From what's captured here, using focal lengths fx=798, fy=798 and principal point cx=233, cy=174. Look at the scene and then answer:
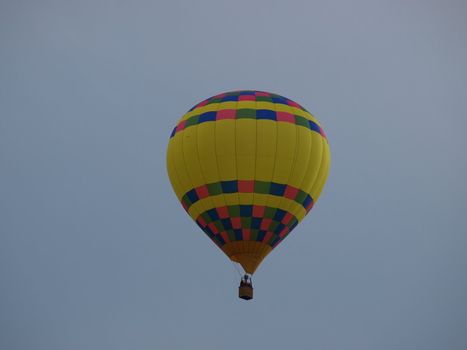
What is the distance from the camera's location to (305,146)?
21.1 metres

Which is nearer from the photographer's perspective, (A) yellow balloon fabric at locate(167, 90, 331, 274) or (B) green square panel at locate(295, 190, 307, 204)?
(A) yellow balloon fabric at locate(167, 90, 331, 274)

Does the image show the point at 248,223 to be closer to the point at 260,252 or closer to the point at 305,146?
the point at 260,252

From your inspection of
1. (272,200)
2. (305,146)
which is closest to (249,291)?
(272,200)

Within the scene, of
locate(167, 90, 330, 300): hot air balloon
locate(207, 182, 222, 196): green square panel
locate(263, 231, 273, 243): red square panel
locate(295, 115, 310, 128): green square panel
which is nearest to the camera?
locate(167, 90, 330, 300): hot air balloon

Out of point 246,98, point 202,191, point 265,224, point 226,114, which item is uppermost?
point 246,98

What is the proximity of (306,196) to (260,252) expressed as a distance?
1968 millimetres

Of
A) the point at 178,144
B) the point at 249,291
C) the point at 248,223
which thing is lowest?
the point at 249,291

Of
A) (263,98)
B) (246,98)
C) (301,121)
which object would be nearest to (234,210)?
(301,121)

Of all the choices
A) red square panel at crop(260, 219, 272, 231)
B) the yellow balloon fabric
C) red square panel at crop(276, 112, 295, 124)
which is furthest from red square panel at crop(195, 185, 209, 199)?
red square panel at crop(276, 112, 295, 124)

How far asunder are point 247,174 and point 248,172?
0.19 ft

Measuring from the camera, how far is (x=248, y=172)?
20.6 metres

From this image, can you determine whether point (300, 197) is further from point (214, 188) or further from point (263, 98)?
point (263, 98)

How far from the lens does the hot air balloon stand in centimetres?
2059

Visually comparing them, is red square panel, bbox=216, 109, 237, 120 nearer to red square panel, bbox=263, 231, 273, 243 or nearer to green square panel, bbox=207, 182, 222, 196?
green square panel, bbox=207, 182, 222, 196
